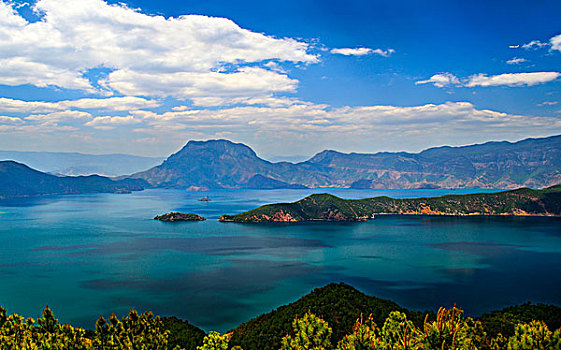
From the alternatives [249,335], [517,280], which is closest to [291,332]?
[249,335]

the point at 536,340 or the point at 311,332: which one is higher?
the point at 536,340

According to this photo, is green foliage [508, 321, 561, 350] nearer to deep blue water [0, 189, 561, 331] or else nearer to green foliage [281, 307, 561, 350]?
green foliage [281, 307, 561, 350]

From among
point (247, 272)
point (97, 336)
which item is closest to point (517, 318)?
point (97, 336)

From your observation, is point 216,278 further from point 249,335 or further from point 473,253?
point 473,253

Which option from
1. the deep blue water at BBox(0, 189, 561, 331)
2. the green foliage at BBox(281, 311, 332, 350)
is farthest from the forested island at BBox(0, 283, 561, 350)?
the deep blue water at BBox(0, 189, 561, 331)

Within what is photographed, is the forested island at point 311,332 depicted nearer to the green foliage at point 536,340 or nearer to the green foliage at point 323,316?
the green foliage at point 536,340

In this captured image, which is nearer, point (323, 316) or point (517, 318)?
point (323, 316)

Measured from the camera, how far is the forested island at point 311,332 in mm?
33750

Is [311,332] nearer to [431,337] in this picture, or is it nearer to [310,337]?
[310,337]

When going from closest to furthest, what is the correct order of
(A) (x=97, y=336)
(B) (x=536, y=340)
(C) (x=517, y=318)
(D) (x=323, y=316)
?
(B) (x=536, y=340) → (A) (x=97, y=336) → (D) (x=323, y=316) → (C) (x=517, y=318)

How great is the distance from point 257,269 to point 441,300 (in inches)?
2322

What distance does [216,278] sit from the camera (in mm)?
115875

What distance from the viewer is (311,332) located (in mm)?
40844

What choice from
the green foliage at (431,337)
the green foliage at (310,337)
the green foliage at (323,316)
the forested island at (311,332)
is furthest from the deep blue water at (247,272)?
the green foliage at (431,337)
